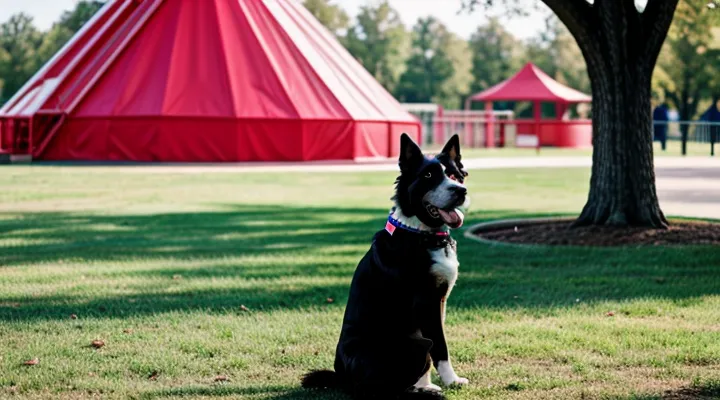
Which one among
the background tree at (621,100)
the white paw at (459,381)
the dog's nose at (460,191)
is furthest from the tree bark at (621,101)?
the dog's nose at (460,191)

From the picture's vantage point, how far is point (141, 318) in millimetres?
7473

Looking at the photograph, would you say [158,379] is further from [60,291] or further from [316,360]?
A: [60,291]

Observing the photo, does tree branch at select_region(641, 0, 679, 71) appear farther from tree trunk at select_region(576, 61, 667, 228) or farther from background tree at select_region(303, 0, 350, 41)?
background tree at select_region(303, 0, 350, 41)

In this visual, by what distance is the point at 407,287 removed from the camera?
4.79m

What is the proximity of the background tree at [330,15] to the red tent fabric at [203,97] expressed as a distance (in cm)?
4019

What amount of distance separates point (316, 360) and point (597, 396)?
175 centimetres

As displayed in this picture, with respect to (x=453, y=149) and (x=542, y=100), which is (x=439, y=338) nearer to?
(x=453, y=149)

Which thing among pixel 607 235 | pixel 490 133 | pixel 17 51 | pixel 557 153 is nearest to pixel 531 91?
pixel 490 133

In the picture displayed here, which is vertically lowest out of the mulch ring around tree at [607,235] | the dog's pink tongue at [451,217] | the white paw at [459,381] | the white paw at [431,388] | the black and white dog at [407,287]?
the white paw at [459,381]

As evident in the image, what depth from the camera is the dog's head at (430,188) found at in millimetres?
4582

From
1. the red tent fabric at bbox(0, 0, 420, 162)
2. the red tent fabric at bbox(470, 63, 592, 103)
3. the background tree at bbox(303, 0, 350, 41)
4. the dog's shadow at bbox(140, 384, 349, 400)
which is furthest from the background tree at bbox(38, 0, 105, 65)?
the dog's shadow at bbox(140, 384, 349, 400)

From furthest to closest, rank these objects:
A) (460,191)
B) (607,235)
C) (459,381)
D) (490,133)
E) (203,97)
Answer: (490,133)
(203,97)
(607,235)
(459,381)
(460,191)

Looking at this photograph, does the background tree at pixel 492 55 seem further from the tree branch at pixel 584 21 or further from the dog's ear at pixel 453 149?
the dog's ear at pixel 453 149

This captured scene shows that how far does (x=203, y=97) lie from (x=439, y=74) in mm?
59915
